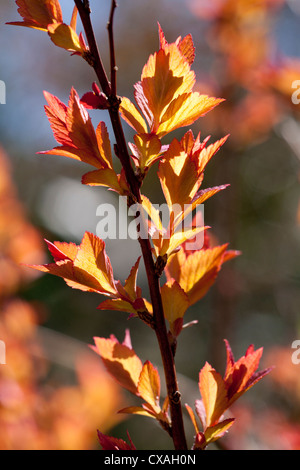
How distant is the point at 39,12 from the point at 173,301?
0.24m

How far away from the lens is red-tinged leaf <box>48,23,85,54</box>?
0.31 meters

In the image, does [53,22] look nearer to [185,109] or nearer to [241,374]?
[185,109]

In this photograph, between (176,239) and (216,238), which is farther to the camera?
(216,238)

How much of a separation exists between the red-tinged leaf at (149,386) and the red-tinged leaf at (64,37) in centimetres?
24

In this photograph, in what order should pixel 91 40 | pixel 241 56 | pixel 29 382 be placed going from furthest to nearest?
pixel 241 56 → pixel 29 382 → pixel 91 40

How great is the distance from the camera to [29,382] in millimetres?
1060

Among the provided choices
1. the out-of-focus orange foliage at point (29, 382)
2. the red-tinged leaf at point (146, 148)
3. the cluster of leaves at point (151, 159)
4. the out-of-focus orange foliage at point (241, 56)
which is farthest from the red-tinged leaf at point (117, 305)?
the out-of-focus orange foliage at point (241, 56)

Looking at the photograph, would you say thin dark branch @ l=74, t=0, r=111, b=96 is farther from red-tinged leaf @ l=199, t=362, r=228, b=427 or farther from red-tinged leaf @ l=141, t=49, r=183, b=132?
red-tinged leaf @ l=199, t=362, r=228, b=427

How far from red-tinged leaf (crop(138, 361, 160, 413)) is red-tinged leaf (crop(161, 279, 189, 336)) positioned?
0.04 meters

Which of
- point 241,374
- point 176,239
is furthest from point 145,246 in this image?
point 241,374

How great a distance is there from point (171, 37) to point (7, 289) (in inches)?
77.3

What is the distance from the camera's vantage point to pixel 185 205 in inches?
12.8

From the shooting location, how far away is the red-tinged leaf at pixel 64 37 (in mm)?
314
